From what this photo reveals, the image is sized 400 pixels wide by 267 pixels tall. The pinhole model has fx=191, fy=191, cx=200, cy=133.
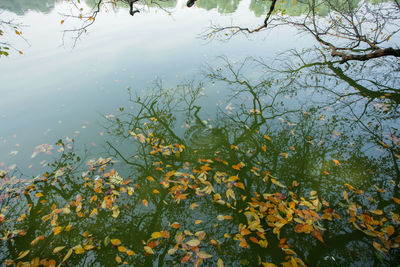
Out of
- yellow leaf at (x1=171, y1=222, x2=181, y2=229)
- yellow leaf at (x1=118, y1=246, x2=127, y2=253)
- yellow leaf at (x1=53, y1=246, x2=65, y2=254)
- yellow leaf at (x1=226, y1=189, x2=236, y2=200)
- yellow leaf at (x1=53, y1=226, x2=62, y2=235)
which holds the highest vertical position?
yellow leaf at (x1=53, y1=226, x2=62, y2=235)

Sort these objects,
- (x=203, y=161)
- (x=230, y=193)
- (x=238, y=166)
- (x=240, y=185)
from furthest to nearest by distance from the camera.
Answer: (x=203, y=161)
(x=238, y=166)
(x=240, y=185)
(x=230, y=193)

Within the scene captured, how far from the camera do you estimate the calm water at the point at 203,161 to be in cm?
234

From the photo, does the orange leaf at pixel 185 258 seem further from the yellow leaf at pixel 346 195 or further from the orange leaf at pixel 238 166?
the yellow leaf at pixel 346 195

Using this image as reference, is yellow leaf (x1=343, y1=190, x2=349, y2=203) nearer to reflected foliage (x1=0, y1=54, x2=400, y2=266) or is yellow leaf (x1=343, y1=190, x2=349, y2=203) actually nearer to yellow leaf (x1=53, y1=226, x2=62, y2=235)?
reflected foliage (x1=0, y1=54, x2=400, y2=266)

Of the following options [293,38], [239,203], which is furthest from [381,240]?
[293,38]

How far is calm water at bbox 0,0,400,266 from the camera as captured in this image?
7.69 feet

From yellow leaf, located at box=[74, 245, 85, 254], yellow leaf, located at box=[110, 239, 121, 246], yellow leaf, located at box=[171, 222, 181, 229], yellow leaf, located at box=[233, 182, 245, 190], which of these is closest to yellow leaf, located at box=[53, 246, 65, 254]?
yellow leaf, located at box=[74, 245, 85, 254]

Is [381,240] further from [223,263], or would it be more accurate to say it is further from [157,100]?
[157,100]

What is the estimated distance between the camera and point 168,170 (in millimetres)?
3424

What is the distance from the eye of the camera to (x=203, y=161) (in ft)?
11.5

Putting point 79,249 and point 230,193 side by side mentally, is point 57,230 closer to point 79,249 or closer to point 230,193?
point 79,249

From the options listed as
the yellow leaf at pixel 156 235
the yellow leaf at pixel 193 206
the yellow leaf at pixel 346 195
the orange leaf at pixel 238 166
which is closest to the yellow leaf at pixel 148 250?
the yellow leaf at pixel 156 235

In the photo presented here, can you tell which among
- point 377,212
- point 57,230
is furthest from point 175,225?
point 377,212

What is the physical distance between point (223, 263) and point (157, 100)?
13.9 feet
